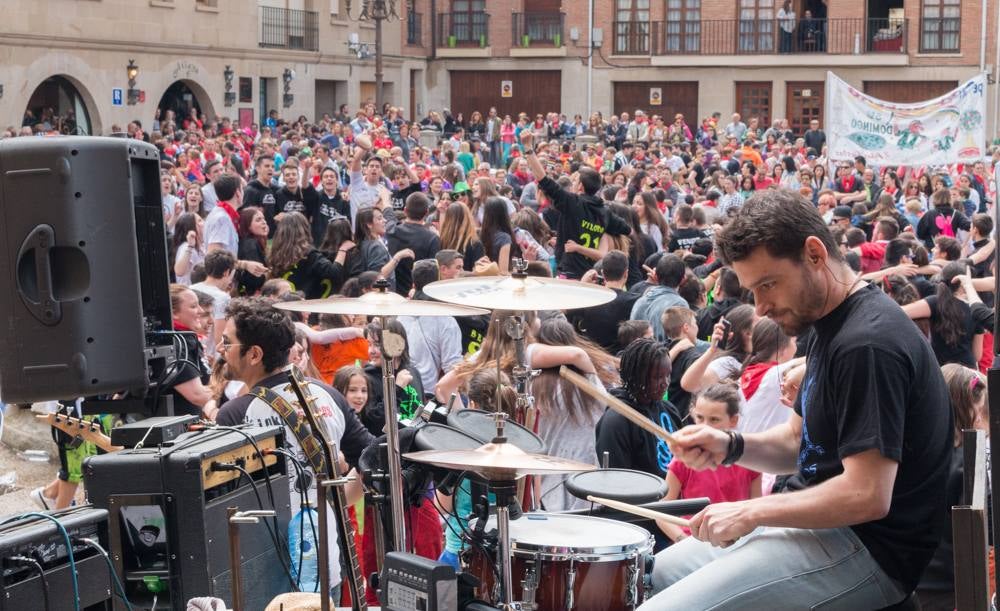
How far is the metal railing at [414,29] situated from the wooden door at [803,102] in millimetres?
12076

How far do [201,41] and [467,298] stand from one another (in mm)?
28528

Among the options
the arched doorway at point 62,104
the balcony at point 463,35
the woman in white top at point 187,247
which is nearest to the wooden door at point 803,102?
the balcony at point 463,35

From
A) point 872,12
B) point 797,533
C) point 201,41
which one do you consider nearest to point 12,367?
point 797,533

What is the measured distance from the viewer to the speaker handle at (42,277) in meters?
4.09

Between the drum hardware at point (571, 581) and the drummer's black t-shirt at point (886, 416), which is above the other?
the drummer's black t-shirt at point (886, 416)

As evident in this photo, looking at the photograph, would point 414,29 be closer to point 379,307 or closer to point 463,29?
point 463,29

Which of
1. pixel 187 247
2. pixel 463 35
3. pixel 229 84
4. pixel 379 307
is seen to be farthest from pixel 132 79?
pixel 379 307

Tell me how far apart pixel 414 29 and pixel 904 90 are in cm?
1572

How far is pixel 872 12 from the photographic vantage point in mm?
41344

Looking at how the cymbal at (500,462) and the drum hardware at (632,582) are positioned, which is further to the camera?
the drum hardware at (632,582)

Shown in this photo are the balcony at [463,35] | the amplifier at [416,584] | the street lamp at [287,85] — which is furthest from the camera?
the balcony at [463,35]

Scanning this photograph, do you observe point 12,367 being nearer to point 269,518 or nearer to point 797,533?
point 269,518

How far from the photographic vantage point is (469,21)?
1724 inches

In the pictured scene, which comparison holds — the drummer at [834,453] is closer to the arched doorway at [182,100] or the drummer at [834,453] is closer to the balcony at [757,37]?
the arched doorway at [182,100]
